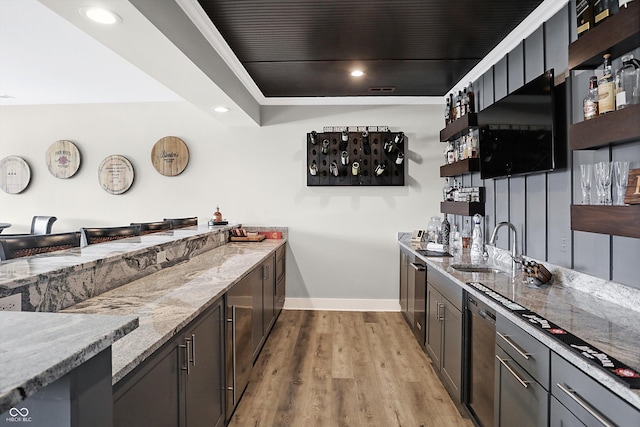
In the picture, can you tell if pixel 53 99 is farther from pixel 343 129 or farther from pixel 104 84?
pixel 343 129

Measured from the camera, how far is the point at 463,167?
3373 mm

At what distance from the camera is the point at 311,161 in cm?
448

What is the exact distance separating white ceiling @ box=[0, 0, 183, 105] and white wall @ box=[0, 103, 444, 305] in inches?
9.6

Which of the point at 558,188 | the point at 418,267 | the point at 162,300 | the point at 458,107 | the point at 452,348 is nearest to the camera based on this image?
the point at 162,300

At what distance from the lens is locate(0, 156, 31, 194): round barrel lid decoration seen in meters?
4.75

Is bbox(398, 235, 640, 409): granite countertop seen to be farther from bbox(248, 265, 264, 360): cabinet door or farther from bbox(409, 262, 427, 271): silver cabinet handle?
bbox(248, 265, 264, 360): cabinet door

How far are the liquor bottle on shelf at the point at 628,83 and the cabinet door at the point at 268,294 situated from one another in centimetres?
256

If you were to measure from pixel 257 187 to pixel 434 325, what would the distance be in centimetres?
271

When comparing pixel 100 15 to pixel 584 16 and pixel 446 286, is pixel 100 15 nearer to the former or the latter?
pixel 584 16

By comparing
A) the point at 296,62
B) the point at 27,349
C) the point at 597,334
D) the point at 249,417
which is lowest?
the point at 249,417

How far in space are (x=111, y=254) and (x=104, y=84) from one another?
3.06m

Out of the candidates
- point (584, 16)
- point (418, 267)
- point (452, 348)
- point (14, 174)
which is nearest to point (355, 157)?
point (418, 267)

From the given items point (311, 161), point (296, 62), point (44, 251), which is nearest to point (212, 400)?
point (44, 251)

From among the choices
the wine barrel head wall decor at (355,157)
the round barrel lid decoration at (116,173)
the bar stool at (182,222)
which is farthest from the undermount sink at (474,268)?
the round barrel lid decoration at (116,173)
